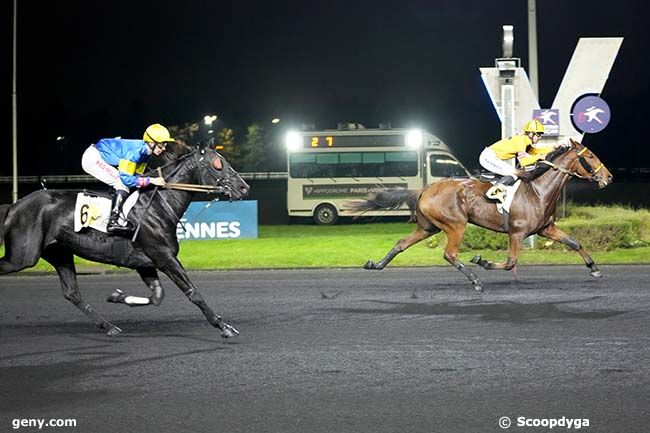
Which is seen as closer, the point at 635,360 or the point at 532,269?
the point at 635,360

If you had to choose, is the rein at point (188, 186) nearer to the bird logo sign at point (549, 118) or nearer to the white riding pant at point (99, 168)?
the white riding pant at point (99, 168)

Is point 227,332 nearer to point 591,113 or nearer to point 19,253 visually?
point 19,253

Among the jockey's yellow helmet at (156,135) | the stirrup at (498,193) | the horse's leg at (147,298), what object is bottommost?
the horse's leg at (147,298)

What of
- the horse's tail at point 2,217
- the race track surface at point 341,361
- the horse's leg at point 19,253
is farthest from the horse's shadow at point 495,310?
the horse's tail at point 2,217

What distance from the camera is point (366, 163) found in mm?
33500

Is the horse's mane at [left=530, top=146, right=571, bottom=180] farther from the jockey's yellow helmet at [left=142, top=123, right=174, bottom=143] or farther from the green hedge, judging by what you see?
the jockey's yellow helmet at [left=142, top=123, right=174, bottom=143]

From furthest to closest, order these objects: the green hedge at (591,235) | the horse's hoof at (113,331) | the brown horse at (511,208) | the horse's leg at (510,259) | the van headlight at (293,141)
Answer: the van headlight at (293,141)
the green hedge at (591,235)
the brown horse at (511,208)
the horse's leg at (510,259)
the horse's hoof at (113,331)

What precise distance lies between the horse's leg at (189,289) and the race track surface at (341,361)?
0.65 ft

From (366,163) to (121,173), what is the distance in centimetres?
2402

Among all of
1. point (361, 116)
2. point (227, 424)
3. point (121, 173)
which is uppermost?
point (361, 116)

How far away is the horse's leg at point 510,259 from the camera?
1316 cm

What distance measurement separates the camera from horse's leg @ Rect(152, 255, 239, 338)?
9.28m

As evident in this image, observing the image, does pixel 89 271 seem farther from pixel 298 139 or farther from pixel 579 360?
pixel 298 139

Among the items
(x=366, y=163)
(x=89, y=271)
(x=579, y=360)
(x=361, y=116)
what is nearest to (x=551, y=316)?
(x=579, y=360)
